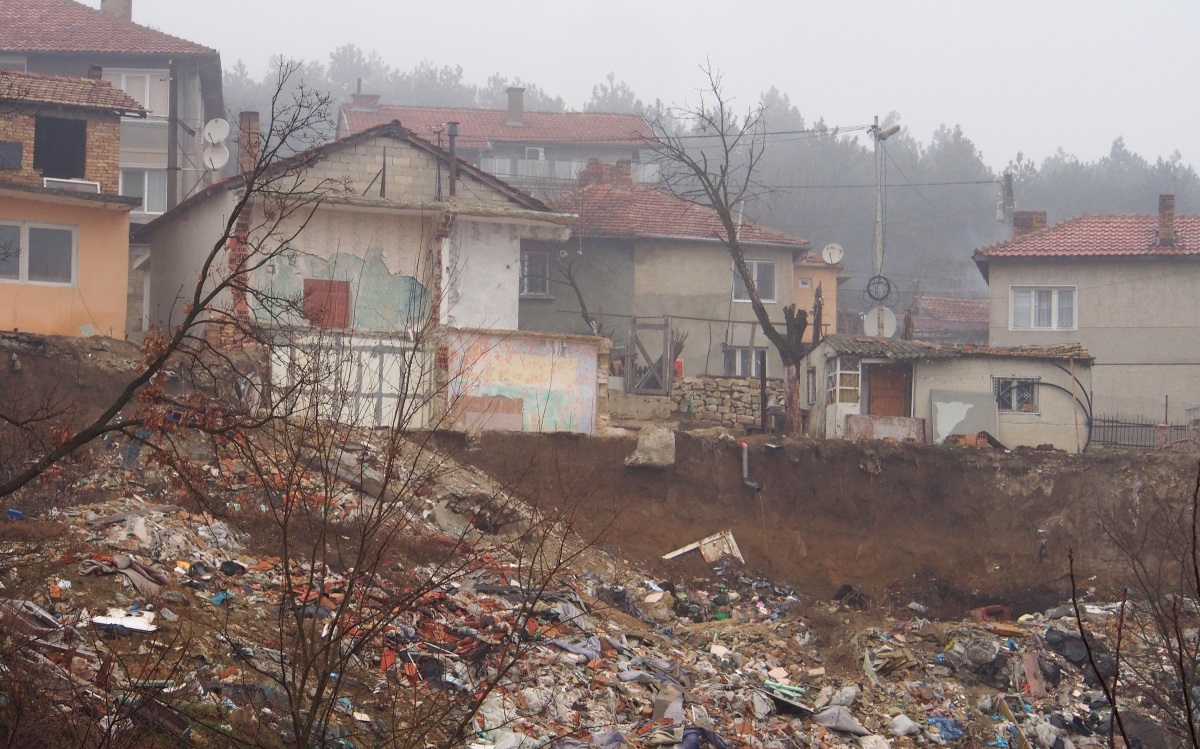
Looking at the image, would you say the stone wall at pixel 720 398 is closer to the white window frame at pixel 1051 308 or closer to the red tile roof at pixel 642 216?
the red tile roof at pixel 642 216

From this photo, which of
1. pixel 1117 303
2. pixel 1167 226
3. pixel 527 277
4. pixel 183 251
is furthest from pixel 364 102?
pixel 1167 226

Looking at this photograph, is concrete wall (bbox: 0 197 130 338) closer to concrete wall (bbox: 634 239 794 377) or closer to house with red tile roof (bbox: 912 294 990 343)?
concrete wall (bbox: 634 239 794 377)

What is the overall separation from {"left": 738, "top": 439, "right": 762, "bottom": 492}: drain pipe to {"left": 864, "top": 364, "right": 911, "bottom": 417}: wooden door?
5209mm

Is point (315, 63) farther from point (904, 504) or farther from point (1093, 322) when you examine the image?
point (904, 504)

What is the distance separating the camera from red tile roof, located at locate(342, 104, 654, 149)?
46.8m

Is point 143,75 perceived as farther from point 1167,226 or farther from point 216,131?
point 1167,226

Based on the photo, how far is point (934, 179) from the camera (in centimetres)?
Result: 7325

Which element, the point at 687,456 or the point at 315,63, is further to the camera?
the point at 315,63

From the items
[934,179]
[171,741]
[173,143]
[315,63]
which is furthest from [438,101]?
[171,741]

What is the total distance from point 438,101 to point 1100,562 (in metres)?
63.7

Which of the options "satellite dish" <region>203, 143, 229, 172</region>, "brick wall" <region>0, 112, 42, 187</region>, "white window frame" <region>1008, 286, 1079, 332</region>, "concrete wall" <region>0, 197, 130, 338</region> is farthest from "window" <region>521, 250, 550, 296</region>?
"brick wall" <region>0, 112, 42, 187</region>

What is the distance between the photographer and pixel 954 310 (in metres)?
47.7

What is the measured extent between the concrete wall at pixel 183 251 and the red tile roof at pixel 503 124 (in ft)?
59.4

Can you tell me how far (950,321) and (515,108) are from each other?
1895 centimetres
